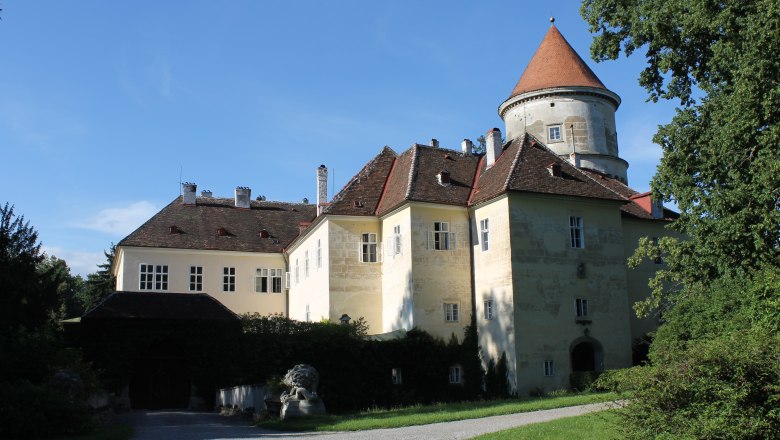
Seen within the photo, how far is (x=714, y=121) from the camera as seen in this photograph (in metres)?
21.2

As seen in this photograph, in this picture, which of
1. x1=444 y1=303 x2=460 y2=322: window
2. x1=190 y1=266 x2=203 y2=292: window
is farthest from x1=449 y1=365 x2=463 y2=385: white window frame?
x1=190 y1=266 x2=203 y2=292: window

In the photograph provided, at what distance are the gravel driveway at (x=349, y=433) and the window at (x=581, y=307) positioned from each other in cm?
936

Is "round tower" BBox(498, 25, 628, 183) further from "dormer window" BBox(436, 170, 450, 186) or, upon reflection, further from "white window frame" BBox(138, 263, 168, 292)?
"white window frame" BBox(138, 263, 168, 292)

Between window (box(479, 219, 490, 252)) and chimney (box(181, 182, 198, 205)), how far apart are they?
21.1m

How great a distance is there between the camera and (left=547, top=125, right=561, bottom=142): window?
4141 cm

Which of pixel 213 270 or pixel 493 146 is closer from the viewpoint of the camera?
pixel 493 146

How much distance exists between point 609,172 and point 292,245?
1846 cm

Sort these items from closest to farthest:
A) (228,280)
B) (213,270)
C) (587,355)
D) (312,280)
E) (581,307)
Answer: (581,307), (587,355), (312,280), (213,270), (228,280)

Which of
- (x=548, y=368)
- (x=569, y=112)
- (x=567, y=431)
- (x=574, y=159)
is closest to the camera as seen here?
(x=567, y=431)

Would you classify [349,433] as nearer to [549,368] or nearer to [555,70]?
[549,368]

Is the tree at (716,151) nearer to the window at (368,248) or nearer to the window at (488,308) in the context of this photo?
the window at (488,308)

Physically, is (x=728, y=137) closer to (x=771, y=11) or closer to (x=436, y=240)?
(x=771, y=11)

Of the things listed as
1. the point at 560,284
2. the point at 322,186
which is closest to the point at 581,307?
the point at 560,284

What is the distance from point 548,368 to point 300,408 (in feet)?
37.9
